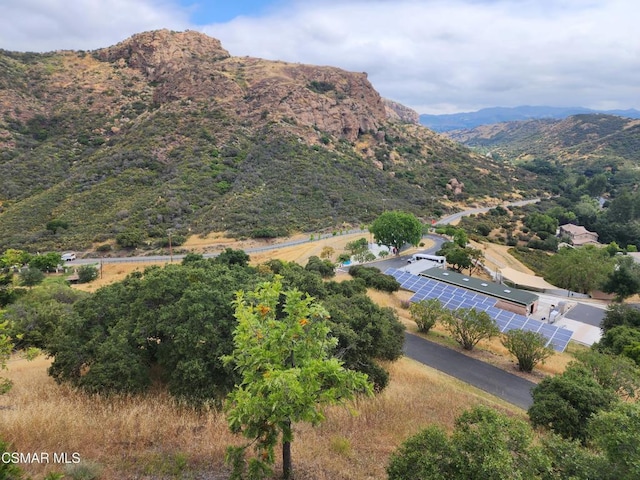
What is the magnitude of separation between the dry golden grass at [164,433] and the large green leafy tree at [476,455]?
4.56ft

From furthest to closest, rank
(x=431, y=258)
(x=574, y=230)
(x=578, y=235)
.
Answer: (x=574, y=230)
(x=578, y=235)
(x=431, y=258)

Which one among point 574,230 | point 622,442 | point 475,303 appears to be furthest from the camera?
point 574,230

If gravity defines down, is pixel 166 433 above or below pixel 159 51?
below

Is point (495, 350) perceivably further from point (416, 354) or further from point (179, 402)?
point (179, 402)

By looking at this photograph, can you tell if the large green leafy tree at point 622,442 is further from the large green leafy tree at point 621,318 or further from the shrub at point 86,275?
the shrub at point 86,275

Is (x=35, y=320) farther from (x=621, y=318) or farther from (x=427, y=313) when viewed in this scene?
(x=621, y=318)

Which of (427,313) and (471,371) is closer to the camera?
(471,371)

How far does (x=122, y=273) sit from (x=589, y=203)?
93.6 metres

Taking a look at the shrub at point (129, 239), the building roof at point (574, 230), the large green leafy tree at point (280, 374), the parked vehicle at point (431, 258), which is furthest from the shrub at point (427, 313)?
the building roof at point (574, 230)

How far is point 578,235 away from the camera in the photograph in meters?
65.4

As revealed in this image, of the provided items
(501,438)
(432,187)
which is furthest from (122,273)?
(432,187)

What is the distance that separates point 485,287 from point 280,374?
30.4 meters

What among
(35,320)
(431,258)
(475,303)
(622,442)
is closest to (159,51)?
(431,258)

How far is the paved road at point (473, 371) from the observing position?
50.8 ft
